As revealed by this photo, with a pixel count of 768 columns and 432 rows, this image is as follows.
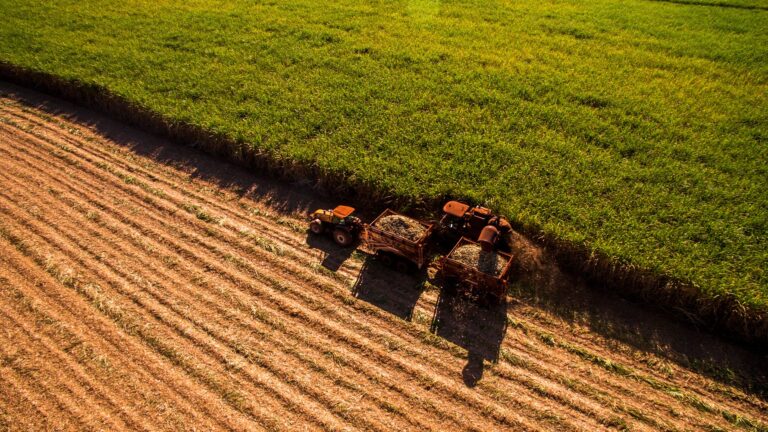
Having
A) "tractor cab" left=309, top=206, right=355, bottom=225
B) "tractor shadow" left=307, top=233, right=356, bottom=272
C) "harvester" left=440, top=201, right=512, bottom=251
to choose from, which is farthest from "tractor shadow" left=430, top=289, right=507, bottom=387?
"tractor cab" left=309, top=206, right=355, bottom=225

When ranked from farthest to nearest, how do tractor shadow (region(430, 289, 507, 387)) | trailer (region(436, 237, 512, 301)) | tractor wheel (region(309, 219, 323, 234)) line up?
tractor wheel (region(309, 219, 323, 234))
trailer (region(436, 237, 512, 301))
tractor shadow (region(430, 289, 507, 387))

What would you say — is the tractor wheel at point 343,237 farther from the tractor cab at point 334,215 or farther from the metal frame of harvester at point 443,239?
the tractor cab at point 334,215

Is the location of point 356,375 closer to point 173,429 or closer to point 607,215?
point 173,429

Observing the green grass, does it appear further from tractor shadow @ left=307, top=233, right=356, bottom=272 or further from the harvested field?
tractor shadow @ left=307, top=233, right=356, bottom=272

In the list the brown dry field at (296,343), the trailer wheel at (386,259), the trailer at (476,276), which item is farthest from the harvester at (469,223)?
the trailer wheel at (386,259)

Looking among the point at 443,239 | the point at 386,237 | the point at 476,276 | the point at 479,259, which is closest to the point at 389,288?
the point at 386,237
